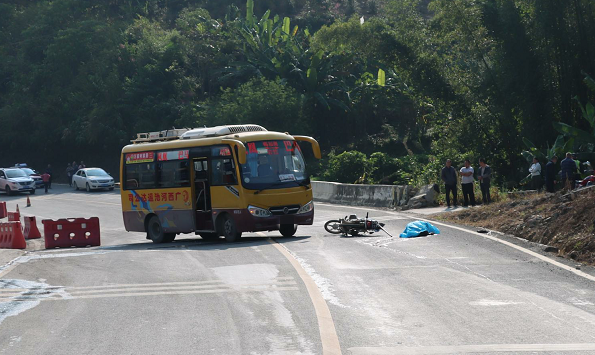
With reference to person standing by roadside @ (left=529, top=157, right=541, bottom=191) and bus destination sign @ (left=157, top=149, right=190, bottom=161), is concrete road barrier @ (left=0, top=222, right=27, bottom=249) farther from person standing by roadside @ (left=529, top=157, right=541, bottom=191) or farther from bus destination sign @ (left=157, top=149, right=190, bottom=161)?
person standing by roadside @ (left=529, top=157, right=541, bottom=191)

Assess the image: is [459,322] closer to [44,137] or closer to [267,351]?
[267,351]

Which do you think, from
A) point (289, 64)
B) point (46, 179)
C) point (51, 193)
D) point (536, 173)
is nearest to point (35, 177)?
point (46, 179)

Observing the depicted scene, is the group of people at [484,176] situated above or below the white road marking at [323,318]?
above

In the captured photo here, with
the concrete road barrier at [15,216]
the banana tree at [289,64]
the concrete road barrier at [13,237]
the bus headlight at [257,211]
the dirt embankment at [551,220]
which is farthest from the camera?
the banana tree at [289,64]

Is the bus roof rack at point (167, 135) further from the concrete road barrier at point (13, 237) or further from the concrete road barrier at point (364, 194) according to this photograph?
the concrete road barrier at point (364, 194)

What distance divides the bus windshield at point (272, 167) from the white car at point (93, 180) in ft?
108

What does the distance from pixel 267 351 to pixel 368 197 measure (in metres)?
23.2

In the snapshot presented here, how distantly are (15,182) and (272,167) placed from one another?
35.6 metres

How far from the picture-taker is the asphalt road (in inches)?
292

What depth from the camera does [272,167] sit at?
18828 millimetres

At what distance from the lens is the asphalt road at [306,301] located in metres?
7.43

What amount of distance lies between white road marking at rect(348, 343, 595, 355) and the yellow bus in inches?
435

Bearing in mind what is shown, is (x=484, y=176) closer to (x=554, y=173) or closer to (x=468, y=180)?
(x=468, y=180)

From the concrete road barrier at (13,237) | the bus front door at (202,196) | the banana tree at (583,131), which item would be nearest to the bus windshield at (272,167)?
the bus front door at (202,196)
